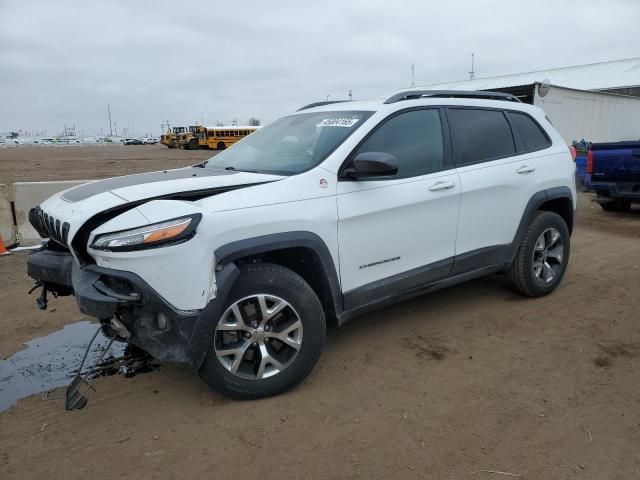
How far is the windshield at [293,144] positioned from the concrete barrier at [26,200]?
427 cm

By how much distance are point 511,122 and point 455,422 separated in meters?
2.96

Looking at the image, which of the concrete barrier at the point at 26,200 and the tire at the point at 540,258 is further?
the concrete barrier at the point at 26,200

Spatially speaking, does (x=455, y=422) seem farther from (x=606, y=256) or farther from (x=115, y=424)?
(x=606, y=256)

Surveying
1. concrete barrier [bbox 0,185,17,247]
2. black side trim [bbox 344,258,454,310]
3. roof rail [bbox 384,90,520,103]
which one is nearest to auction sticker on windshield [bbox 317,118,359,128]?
roof rail [bbox 384,90,520,103]

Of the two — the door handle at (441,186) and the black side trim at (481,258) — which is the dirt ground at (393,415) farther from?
the door handle at (441,186)

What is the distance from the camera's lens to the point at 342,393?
328 centimetres

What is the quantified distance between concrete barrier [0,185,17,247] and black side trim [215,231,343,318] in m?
5.77

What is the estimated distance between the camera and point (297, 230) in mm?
3168

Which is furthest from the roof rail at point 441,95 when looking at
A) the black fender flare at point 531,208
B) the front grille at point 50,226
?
the front grille at point 50,226

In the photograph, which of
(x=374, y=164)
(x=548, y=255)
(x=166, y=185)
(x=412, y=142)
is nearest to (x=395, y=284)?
(x=374, y=164)

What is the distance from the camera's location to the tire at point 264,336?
300cm

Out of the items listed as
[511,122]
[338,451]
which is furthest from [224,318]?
[511,122]

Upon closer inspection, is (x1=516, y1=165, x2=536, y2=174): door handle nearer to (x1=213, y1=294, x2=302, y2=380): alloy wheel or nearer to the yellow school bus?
(x1=213, y1=294, x2=302, y2=380): alloy wheel

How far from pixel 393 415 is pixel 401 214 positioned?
1.39m
